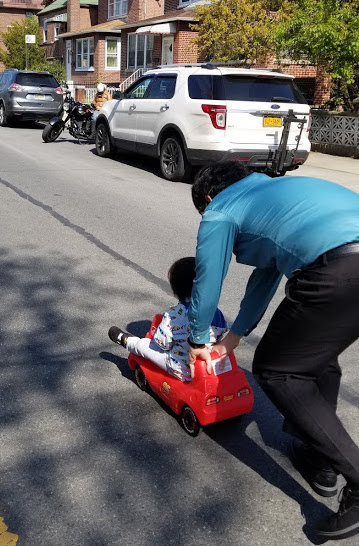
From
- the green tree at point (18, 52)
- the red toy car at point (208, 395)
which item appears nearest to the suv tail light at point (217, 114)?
the red toy car at point (208, 395)

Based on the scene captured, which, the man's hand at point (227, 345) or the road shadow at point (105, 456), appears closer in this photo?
the road shadow at point (105, 456)

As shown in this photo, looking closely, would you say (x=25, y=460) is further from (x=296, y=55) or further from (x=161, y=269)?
(x=296, y=55)

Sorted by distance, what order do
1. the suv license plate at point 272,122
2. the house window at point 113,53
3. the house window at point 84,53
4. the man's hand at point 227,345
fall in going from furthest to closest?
the house window at point 84,53 < the house window at point 113,53 < the suv license plate at point 272,122 < the man's hand at point 227,345

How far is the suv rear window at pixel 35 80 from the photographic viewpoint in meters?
19.0

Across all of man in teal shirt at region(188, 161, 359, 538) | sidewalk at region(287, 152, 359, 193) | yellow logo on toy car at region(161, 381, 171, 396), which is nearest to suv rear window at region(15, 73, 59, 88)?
sidewalk at region(287, 152, 359, 193)

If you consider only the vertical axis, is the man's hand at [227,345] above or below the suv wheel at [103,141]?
above

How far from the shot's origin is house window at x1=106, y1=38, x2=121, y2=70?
38.8 meters

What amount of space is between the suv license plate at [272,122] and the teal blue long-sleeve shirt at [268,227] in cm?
805

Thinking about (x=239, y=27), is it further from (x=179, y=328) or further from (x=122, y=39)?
(x=122, y=39)

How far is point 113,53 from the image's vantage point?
3903 centimetres

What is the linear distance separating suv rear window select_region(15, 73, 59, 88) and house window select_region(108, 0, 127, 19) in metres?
22.6

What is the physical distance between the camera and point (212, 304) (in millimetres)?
2482

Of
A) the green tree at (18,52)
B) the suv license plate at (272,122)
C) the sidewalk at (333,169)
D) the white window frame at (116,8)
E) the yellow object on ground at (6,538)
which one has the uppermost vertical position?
the white window frame at (116,8)

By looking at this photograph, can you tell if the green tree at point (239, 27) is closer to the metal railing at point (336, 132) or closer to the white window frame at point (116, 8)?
the metal railing at point (336, 132)
